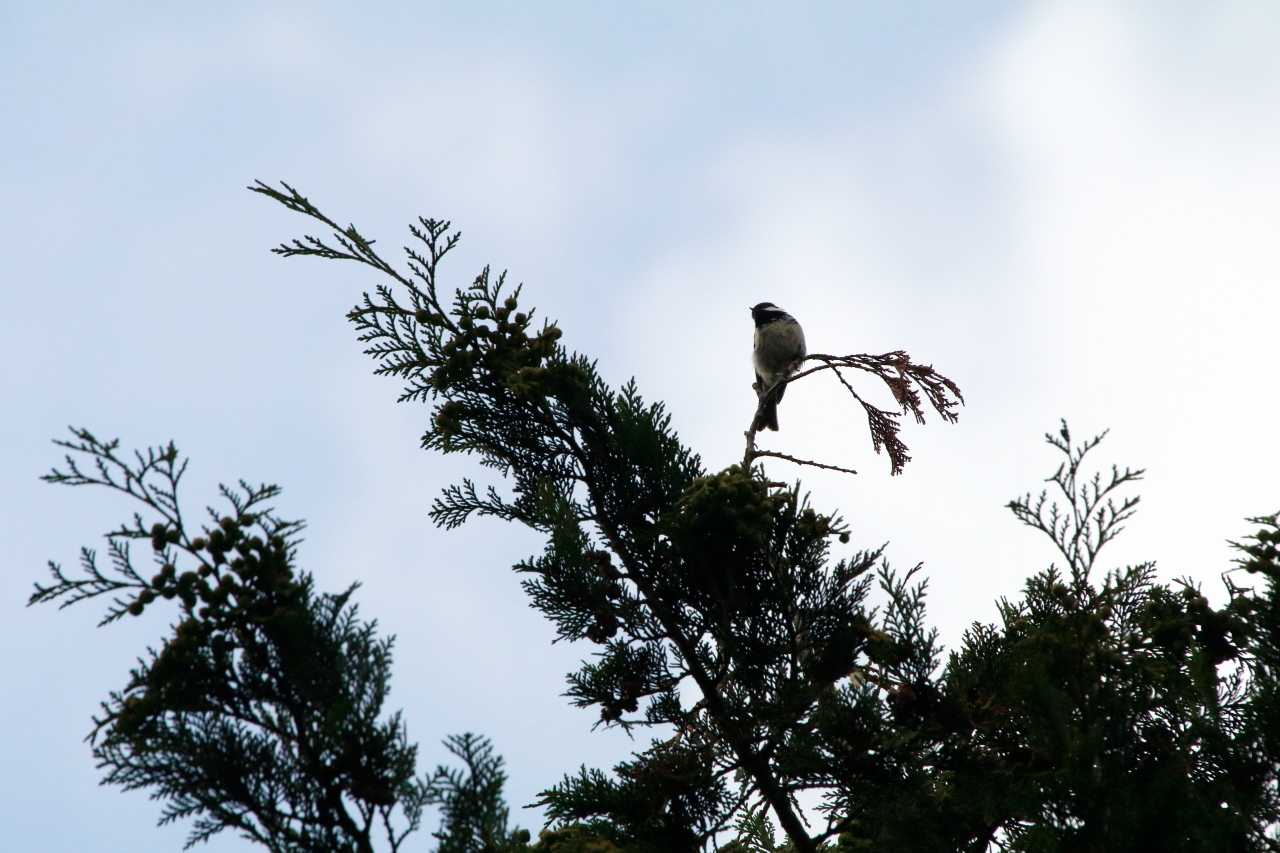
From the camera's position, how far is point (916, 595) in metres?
4.72

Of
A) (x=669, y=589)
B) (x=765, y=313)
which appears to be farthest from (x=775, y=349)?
(x=669, y=589)

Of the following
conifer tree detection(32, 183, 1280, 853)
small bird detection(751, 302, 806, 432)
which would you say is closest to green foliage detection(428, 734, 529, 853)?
conifer tree detection(32, 183, 1280, 853)

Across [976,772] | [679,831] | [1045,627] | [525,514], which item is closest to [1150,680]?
[1045,627]

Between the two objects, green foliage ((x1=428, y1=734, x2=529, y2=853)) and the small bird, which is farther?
the small bird

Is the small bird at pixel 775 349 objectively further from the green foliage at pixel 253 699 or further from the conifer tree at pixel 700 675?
the green foliage at pixel 253 699

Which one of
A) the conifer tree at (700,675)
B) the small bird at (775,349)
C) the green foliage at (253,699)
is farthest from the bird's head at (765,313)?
the green foliage at (253,699)

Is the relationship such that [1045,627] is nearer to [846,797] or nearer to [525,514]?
[846,797]

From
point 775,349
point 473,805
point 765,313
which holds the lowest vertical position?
point 473,805

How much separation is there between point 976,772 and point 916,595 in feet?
2.37

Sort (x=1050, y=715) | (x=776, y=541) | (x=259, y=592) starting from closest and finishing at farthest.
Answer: (x=259, y=592)
(x=1050, y=715)
(x=776, y=541)

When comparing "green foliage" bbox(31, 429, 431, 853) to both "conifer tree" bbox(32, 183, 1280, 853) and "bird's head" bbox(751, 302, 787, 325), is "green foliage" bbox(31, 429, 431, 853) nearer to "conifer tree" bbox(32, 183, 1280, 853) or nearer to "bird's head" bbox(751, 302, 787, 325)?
"conifer tree" bbox(32, 183, 1280, 853)

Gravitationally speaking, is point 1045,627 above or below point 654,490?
below

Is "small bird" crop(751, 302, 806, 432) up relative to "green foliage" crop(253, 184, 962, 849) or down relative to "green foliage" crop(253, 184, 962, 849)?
up

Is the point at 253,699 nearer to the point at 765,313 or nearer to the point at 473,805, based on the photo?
the point at 473,805
